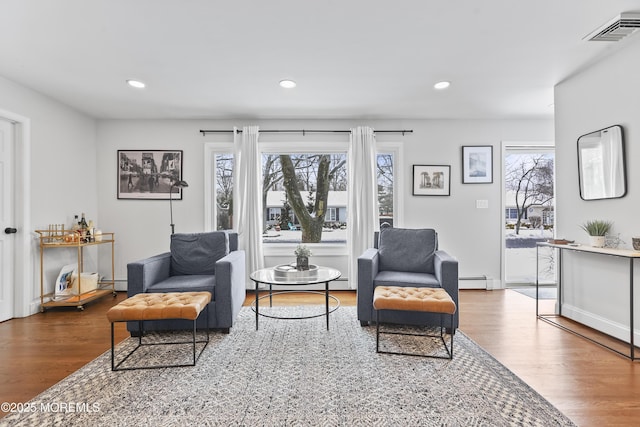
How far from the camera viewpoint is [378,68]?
9.66ft

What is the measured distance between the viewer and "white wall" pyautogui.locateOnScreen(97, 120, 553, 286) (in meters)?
4.45

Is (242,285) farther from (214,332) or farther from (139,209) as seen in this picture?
(139,209)

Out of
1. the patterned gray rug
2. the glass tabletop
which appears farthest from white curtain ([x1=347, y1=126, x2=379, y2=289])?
the patterned gray rug

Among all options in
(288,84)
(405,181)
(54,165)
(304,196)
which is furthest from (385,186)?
(54,165)

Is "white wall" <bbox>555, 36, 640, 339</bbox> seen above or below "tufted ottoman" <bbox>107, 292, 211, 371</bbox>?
above

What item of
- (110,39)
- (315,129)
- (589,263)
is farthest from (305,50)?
(589,263)

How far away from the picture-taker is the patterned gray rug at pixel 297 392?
167cm

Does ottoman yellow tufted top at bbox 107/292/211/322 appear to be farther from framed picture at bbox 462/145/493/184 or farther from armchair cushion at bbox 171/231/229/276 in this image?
framed picture at bbox 462/145/493/184

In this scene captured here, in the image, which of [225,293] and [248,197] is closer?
[225,293]

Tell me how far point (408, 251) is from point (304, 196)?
184cm

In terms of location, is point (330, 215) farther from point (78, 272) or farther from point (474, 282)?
point (78, 272)

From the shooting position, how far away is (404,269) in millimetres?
3258

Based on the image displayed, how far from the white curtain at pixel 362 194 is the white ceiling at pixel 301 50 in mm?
558

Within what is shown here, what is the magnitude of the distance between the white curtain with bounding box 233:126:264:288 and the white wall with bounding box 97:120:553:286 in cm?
25
